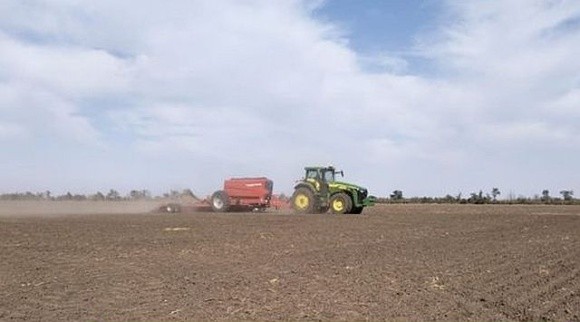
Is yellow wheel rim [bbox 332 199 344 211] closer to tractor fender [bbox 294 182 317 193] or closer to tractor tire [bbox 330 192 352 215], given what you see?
tractor tire [bbox 330 192 352 215]

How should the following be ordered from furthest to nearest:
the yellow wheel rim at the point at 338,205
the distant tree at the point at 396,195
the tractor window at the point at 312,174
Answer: the distant tree at the point at 396,195 < the tractor window at the point at 312,174 < the yellow wheel rim at the point at 338,205

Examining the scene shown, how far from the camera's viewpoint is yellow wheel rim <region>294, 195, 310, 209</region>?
36312 millimetres

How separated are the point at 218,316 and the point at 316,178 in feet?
92.7

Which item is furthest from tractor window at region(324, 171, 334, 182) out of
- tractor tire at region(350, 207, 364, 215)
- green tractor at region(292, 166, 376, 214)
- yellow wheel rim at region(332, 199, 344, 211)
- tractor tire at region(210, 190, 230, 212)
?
tractor tire at region(210, 190, 230, 212)

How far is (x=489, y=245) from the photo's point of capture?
58.7 ft

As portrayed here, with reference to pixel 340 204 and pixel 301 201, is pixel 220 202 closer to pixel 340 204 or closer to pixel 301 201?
pixel 301 201

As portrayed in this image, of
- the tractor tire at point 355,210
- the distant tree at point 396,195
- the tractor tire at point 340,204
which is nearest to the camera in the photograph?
the tractor tire at point 340,204

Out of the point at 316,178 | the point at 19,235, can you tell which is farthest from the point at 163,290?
the point at 316,178

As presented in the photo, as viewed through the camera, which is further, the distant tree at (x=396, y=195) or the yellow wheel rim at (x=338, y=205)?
the distant tree at (x=396, y=195)

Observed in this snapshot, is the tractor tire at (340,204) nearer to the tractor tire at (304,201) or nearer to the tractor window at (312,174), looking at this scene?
the tractor tire at (304,201)

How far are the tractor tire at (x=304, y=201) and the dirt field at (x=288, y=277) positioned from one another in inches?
591

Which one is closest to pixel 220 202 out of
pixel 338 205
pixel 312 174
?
pixel 312 174

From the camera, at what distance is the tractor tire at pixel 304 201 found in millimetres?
36062

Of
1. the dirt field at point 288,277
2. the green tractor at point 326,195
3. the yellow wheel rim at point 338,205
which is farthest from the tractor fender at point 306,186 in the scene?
the dirt field at point 288,277
